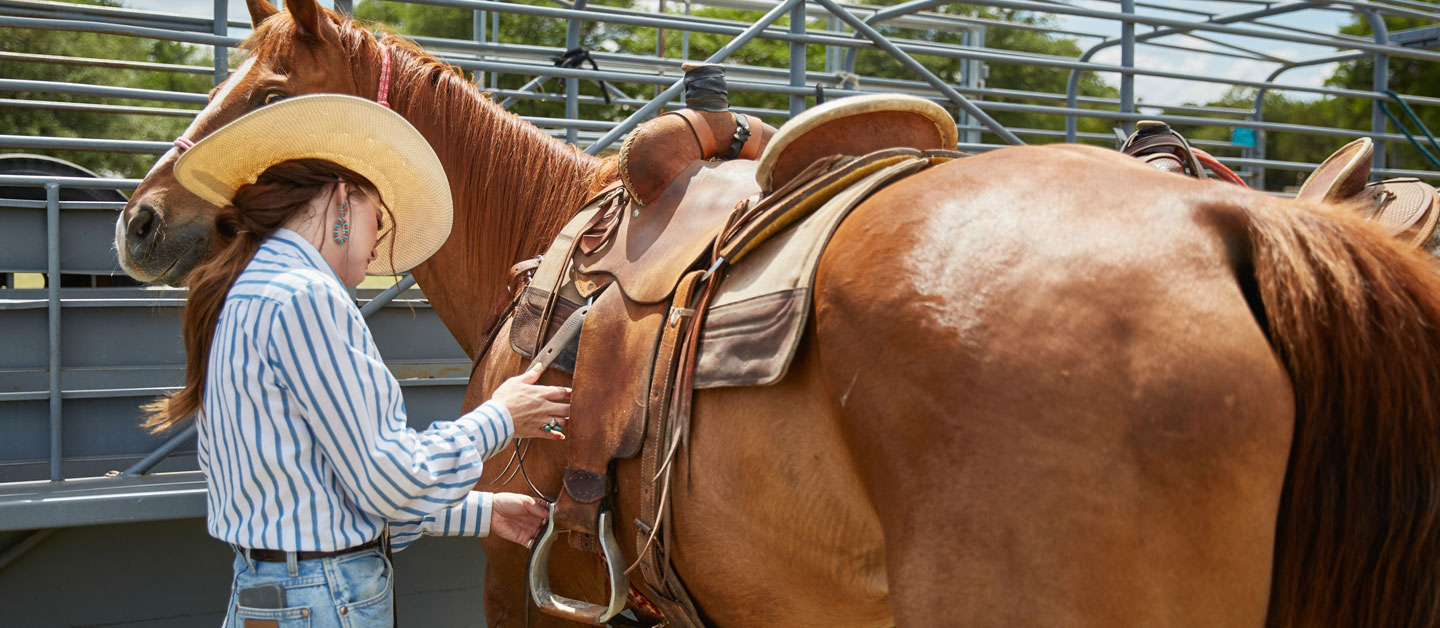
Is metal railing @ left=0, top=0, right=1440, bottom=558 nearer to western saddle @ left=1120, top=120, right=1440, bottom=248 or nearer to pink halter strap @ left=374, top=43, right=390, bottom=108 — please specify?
pink halter strap @ left=374, top=43, right=390, bottom=108

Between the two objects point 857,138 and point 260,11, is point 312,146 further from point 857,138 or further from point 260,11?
point 260,11

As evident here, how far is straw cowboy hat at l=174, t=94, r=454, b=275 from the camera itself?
1.78 metres

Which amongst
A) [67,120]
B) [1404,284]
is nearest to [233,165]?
[1404,284]

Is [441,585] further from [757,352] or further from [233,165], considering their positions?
[757,352]

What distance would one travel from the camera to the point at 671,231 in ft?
7.16

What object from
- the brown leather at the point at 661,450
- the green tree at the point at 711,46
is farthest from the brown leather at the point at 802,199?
the green tree at the point at 711,46

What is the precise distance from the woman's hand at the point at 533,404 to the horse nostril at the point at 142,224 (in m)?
1.15

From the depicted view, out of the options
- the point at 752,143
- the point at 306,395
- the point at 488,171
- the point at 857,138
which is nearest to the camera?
the point at 306,395

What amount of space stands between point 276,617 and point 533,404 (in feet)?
1.99

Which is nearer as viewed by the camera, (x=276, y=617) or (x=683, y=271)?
(x=276, y=617)

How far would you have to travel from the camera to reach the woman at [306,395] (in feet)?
5.06

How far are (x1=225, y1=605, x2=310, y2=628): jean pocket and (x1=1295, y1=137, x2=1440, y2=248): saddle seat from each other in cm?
221

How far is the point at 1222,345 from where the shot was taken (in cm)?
125

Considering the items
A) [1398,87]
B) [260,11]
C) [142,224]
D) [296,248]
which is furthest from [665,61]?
[1398,87]
